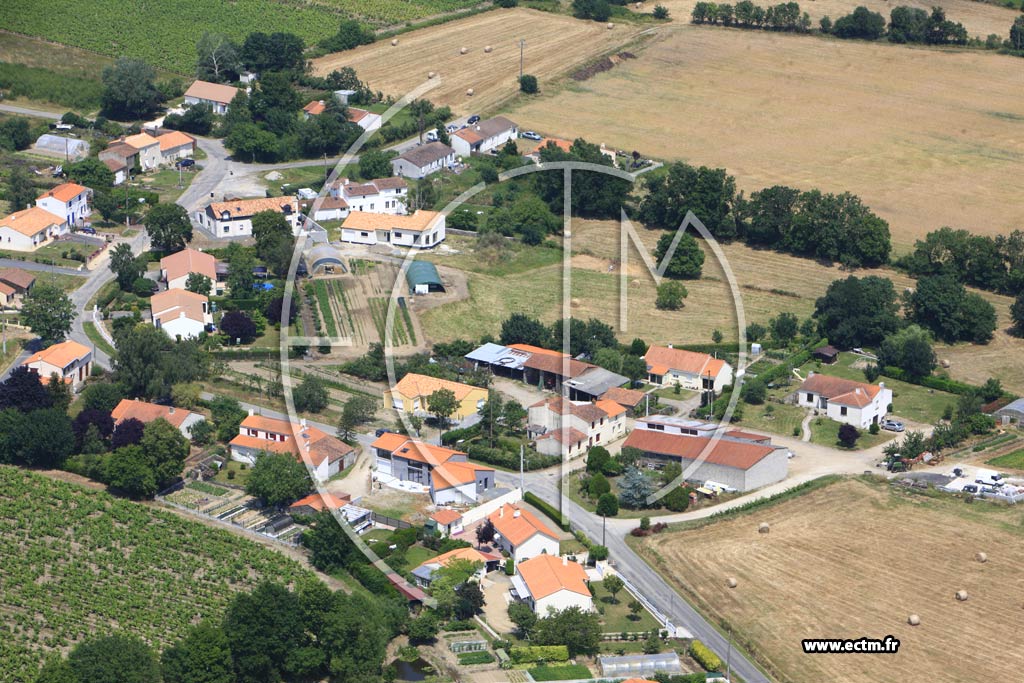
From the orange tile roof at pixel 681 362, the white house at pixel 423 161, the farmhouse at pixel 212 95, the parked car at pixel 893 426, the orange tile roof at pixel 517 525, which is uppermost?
the farmhouse at pixel 212 95

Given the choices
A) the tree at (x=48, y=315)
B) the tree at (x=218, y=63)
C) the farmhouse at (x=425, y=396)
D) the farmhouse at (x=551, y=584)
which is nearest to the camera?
the farmhouse at (x=551, y=584)

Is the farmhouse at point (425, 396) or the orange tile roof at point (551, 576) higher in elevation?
the farmhouse at point (425, 396)

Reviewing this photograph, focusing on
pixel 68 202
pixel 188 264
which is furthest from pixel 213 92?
pixel 188 264

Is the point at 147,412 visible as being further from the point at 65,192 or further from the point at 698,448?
the point at 65,192

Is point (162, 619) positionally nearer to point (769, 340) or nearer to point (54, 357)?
point (54, 357)

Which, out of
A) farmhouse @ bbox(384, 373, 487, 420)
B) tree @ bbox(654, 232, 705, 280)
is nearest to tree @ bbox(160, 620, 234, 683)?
farmhouse @ bbox(384, 373, 487, 420)

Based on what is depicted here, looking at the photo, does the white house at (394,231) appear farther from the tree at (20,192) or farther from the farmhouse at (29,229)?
the tree at (20,192)

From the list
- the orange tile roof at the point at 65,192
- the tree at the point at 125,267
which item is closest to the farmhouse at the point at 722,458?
the tree at the point at 125,267
